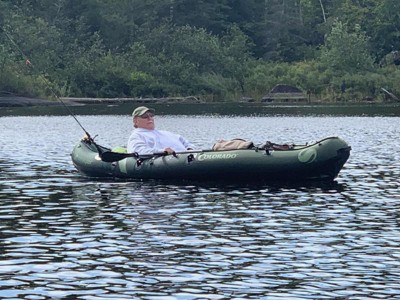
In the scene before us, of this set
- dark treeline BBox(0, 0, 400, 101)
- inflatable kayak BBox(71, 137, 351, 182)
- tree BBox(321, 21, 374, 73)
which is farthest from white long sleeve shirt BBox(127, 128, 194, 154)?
tree BBox(321, 21, 374, 73)

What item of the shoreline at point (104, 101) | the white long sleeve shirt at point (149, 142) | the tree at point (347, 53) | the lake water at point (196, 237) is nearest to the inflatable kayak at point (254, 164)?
the lake water at point (196, 237)

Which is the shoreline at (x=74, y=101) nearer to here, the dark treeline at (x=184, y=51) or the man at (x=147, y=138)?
the dark treeline at (x=184, y=51)

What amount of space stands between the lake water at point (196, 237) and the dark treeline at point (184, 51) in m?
62.5

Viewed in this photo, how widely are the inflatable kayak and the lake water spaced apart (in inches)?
11.7

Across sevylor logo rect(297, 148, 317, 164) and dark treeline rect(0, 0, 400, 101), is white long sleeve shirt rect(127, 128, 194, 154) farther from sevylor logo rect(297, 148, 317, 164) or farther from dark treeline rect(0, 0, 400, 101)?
dark treeline rect(0, 0, 400, 101)

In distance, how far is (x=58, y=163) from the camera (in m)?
33.2

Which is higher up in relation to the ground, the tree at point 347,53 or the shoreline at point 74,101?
the tree at point 347,53

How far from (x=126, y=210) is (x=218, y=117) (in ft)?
154

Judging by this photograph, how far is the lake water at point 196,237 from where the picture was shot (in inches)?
567

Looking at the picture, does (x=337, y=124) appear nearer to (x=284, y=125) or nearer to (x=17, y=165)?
(x=284, y=125)

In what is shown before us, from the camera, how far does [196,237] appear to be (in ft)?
59.6

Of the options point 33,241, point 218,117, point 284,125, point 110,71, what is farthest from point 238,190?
point 110,71

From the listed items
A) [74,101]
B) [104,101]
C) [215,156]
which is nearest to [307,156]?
[215,156]

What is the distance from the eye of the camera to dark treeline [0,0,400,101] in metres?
95.2
